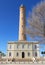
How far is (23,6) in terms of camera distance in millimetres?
78875

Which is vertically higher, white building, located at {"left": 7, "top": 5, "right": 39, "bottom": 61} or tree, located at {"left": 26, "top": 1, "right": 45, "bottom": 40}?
tree, located at {"left": 26, "top": 1, "right": 45, "bottom": 40}

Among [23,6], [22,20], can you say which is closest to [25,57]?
[22,20]

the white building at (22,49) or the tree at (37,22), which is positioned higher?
the tree at (37,22)

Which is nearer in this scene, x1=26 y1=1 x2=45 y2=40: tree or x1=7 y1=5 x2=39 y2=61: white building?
x1=26 y1=1 x2=45 y2=40: tree

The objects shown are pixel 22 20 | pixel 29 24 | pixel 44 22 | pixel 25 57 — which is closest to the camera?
pixel 44 22

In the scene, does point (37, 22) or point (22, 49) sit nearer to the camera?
point (37, 22)

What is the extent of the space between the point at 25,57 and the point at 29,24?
4790 cm

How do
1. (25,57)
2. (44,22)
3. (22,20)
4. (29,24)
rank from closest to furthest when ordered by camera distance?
1. (44,22)
2. (29,24)
3. (25,57)
4. (22,20)

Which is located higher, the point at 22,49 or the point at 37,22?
the point at 37,22

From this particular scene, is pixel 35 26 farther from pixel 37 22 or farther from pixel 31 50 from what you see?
pixel 31 50

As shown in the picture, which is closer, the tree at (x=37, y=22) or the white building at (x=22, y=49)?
the tree at (x=37, y=22)

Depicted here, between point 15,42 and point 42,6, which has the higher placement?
point 42,6

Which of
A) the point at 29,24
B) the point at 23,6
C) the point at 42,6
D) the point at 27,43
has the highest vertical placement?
the point at 23,6

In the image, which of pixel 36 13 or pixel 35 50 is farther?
pixel 35 50
